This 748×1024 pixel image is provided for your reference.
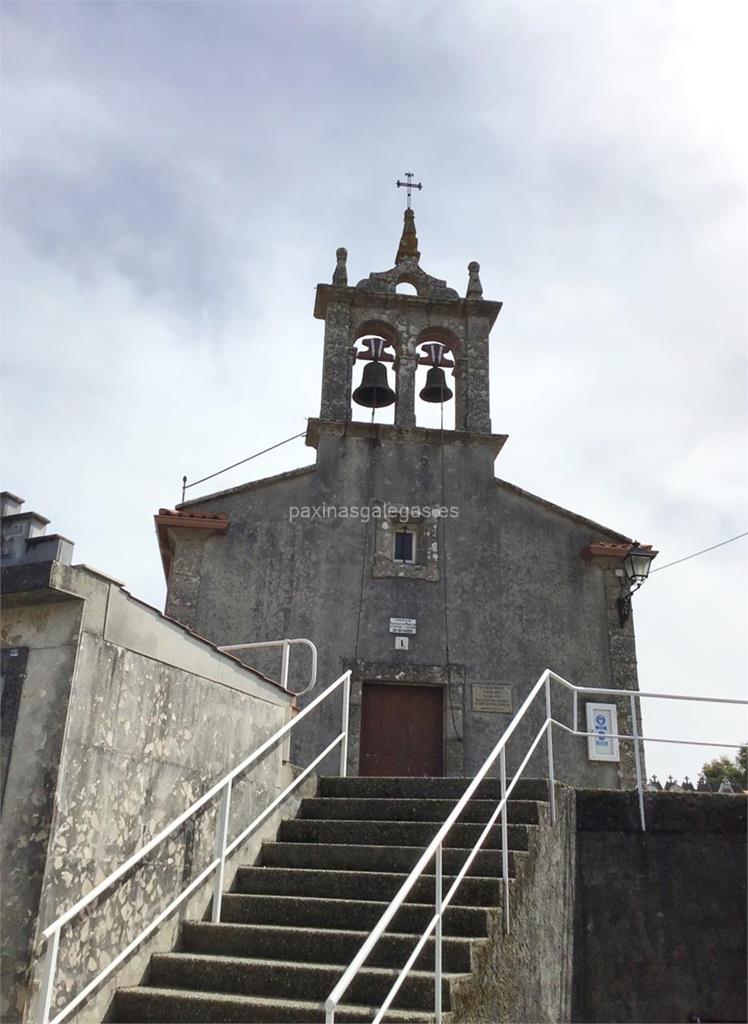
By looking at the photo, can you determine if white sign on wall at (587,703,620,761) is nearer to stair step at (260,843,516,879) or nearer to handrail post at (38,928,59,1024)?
stair step at (260,843,516,879)

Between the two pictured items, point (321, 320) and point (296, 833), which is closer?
point (296, 833)

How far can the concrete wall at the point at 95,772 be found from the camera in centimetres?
434

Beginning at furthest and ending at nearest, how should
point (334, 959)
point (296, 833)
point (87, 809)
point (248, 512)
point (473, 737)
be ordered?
point (248, 512) < point (473, 737) < point (296, 833) < point (334, 959) < point (87, 809)

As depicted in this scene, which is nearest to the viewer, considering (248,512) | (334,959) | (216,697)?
(334,959)

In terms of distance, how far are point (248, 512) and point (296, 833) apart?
542 cm

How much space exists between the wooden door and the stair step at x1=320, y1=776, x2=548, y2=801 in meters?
3.21

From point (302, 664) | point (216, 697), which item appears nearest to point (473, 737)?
point (302, 664)

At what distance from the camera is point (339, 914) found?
5.44m

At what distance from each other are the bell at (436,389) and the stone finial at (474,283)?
4.35 ft

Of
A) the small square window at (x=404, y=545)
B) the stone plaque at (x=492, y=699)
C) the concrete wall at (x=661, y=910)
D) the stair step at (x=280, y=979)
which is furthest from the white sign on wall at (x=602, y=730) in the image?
the stair step at (x=280, y=979)

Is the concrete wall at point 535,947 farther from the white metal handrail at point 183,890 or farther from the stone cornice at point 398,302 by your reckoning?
the stone cornice at point 398,302

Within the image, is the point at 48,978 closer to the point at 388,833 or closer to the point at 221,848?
the point at 221,848

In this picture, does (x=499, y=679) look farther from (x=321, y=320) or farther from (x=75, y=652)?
(x=75, y=652)

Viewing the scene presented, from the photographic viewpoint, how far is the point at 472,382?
12.5 meters
